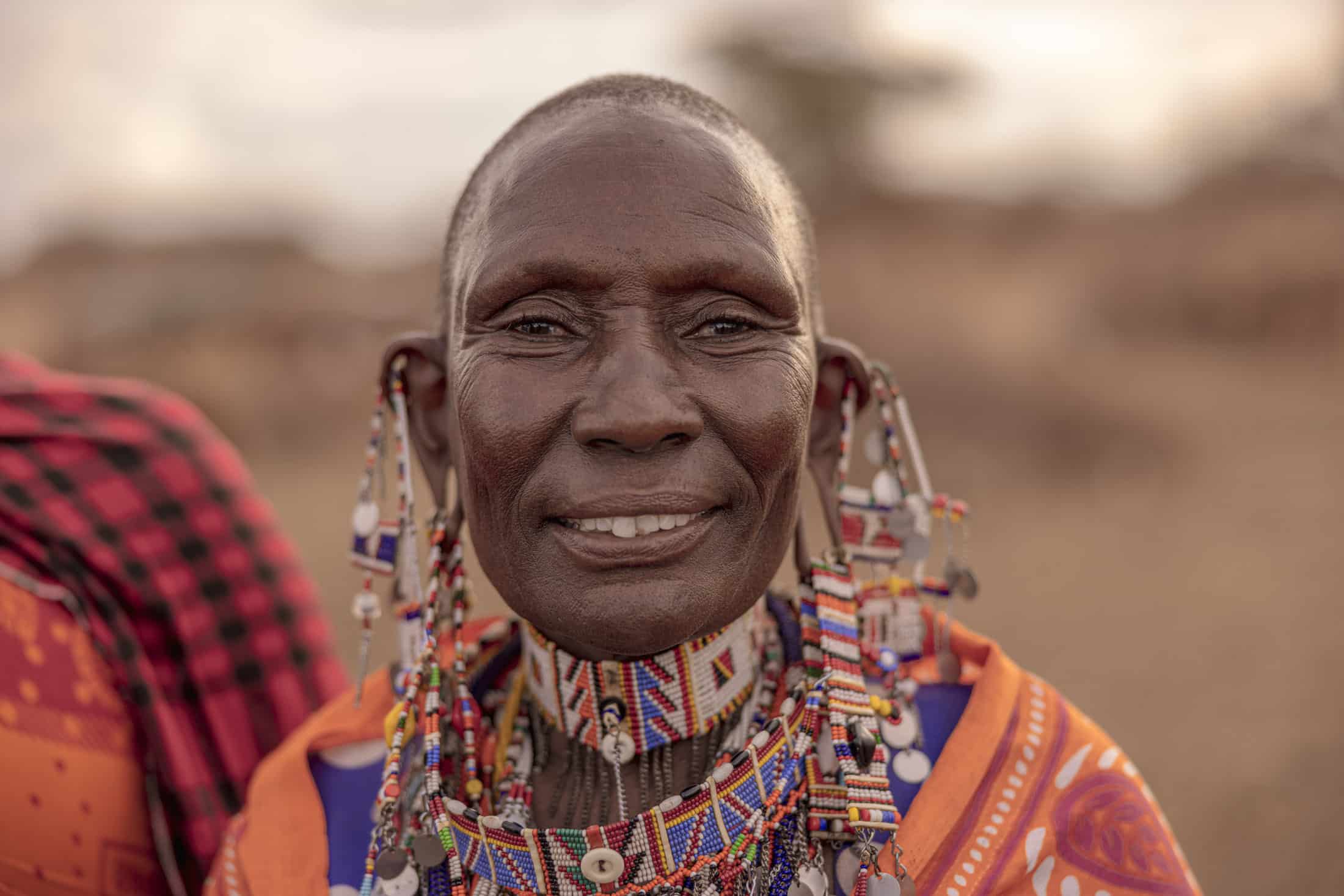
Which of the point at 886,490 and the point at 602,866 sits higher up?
the point at 886,490

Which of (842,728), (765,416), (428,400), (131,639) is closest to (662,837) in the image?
(842,728)

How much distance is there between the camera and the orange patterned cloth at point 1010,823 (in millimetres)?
2045

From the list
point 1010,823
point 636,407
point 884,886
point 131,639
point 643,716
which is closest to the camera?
point 636,407

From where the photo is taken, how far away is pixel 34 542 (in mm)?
2971

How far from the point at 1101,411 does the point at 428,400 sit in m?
10.2

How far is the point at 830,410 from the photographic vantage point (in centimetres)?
240

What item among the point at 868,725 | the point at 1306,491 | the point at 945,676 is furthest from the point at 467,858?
the point at 1306,491

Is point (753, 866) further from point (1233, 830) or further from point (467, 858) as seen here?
point (1233, 830)

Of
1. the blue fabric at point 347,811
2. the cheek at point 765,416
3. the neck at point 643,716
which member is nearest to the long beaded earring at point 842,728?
the neck at point 643,716

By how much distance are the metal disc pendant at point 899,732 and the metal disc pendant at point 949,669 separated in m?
0.16

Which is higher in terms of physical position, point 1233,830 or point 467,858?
point 467,858

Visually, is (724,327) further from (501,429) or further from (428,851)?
(428,851)

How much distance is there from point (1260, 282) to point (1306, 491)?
507 centimetres

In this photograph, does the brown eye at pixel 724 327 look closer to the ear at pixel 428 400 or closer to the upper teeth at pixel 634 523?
the upper teeth at pixel 634 523
